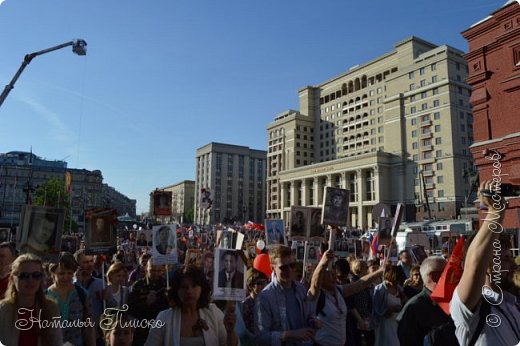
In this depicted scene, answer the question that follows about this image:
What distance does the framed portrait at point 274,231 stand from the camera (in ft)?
38.5

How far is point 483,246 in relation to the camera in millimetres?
2307

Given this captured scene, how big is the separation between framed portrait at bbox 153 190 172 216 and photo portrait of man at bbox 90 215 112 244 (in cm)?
326

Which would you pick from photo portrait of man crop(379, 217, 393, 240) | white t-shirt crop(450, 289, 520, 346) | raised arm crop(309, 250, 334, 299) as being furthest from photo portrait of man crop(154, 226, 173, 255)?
photo portrait of man crop(379, 217, 393, 240)

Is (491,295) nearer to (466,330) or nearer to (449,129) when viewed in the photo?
(466,330)

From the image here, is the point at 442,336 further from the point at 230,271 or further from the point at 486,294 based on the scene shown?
the point at 230,271

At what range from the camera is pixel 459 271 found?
128 inches

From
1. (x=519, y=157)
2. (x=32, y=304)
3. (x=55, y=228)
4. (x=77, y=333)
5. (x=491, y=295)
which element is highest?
(x=519, y=157)

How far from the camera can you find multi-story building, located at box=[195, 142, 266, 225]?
5910 inches

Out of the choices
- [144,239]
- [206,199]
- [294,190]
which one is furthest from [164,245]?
[294,190]

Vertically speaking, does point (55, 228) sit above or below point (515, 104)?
below

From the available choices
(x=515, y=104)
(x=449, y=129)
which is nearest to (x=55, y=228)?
(x=515, y=104)

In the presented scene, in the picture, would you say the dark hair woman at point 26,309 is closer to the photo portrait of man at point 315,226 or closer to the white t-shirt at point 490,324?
the white t-shirt at point 490,324

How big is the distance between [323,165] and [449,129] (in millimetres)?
30032

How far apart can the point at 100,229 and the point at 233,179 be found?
14843 cm
